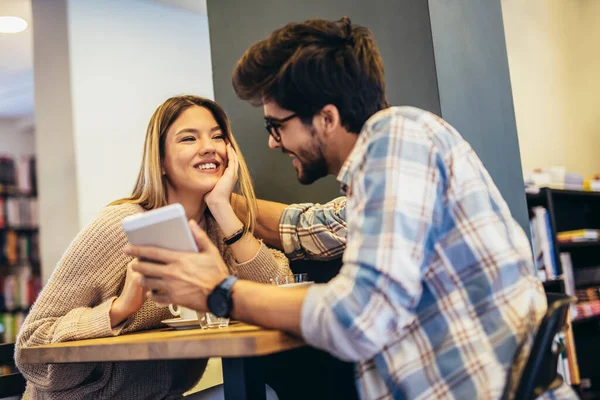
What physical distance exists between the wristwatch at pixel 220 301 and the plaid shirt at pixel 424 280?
17cm

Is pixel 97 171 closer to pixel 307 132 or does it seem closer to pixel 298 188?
pixel 298 188

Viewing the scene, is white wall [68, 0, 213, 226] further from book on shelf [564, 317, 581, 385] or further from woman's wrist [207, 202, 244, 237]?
book on shelf [564, 317, 581, 385]

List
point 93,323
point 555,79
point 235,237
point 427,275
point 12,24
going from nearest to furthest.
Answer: point 427,275 < point 93,323 < point 235,237 < point 12,24 < point 555,79

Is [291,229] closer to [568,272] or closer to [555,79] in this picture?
[568,272]

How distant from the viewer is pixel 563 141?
14.7 feet

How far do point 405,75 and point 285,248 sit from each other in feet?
2.26

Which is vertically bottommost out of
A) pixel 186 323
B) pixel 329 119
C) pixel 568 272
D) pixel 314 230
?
pixel 568 272

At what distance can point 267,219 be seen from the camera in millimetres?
2094

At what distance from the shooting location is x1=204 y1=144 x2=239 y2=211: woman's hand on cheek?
1.93 m

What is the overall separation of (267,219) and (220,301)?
982mm

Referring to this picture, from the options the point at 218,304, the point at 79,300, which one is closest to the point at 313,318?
the point at 218,304

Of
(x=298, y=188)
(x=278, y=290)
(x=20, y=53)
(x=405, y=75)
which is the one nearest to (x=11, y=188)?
(x=20, y=53)

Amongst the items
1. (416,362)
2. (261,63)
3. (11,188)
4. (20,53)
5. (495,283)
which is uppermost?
(20,53)

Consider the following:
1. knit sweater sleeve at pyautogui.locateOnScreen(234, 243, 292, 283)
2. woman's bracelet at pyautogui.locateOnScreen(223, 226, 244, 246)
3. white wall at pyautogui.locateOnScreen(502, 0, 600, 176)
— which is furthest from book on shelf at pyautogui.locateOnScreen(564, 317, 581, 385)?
woman's bracelet at pyautogui.locateOnScreen(223, 226, 244, 246)
